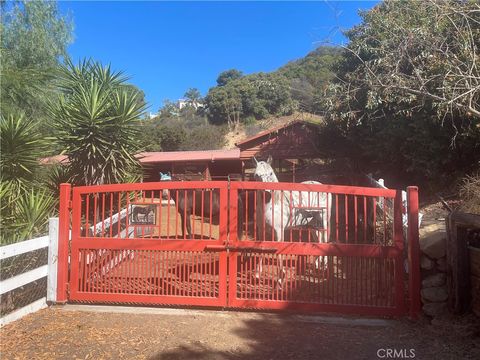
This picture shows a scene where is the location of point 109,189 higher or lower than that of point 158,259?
higher

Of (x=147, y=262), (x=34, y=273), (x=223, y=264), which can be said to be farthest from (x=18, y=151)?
(x=223, y=264)

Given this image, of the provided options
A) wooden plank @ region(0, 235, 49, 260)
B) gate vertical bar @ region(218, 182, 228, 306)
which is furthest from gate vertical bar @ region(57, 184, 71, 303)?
gate vertical bar @ region(218, 182, 228, 306)

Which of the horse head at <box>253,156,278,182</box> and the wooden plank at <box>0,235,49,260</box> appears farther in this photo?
the horse head at <box>253,156,278,182</box>

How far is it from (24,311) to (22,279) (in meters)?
0.48

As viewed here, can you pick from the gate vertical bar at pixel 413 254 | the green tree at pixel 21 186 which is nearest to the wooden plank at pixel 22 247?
the green tree at pixel 21 186

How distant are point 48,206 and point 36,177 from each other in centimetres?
129

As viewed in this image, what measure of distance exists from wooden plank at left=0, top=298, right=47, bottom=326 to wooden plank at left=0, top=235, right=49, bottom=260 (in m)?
0.79

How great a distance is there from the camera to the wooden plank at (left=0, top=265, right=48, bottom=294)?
498cm

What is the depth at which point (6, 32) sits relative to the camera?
13945 mm

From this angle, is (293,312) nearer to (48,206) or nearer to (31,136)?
(48,206)

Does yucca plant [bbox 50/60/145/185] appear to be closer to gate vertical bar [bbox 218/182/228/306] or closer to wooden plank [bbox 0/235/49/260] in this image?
wooden plank [bbox 0/235/49/260]

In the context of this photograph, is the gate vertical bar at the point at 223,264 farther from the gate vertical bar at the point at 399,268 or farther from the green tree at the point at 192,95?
the green tree at the point at 192,95

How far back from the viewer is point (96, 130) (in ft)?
30.1

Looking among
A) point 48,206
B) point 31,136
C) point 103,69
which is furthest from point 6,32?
point 48,206
